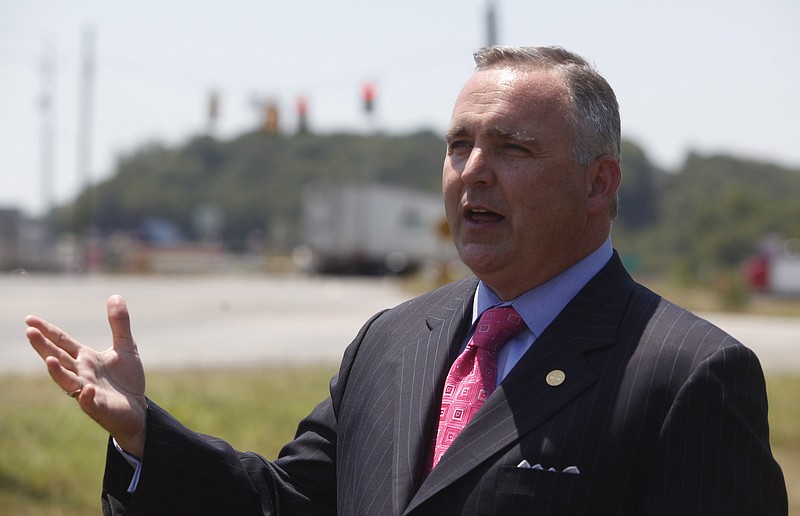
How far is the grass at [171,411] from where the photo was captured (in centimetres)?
656

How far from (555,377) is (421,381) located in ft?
1.24

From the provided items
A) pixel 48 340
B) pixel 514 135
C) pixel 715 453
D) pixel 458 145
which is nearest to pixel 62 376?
pixel 48 340

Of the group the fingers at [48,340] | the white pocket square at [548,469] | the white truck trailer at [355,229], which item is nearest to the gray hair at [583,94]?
the white pocket square at [548,469]

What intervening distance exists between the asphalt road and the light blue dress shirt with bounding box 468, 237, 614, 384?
560cm

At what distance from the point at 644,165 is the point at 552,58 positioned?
5574cm

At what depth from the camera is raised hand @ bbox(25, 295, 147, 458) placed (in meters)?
2.47

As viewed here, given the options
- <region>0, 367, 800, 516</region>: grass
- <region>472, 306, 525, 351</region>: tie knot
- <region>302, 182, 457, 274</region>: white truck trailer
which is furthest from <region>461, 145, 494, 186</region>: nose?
<region>302, 182, 457, 274</region>: white truck trailer

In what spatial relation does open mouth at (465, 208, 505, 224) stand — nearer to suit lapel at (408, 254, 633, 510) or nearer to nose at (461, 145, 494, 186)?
nose at (461, 145, 494, 186)

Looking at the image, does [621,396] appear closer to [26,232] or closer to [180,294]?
[180,294]

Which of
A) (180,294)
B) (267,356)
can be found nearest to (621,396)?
(267,356)

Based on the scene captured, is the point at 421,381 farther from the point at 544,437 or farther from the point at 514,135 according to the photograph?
the point at 514,135

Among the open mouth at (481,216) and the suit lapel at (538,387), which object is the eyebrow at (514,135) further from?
the suit lapel at (538,387)

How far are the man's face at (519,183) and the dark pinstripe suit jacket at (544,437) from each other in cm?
15

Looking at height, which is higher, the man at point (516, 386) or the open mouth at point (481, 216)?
the open mouth at point (481, 216)
